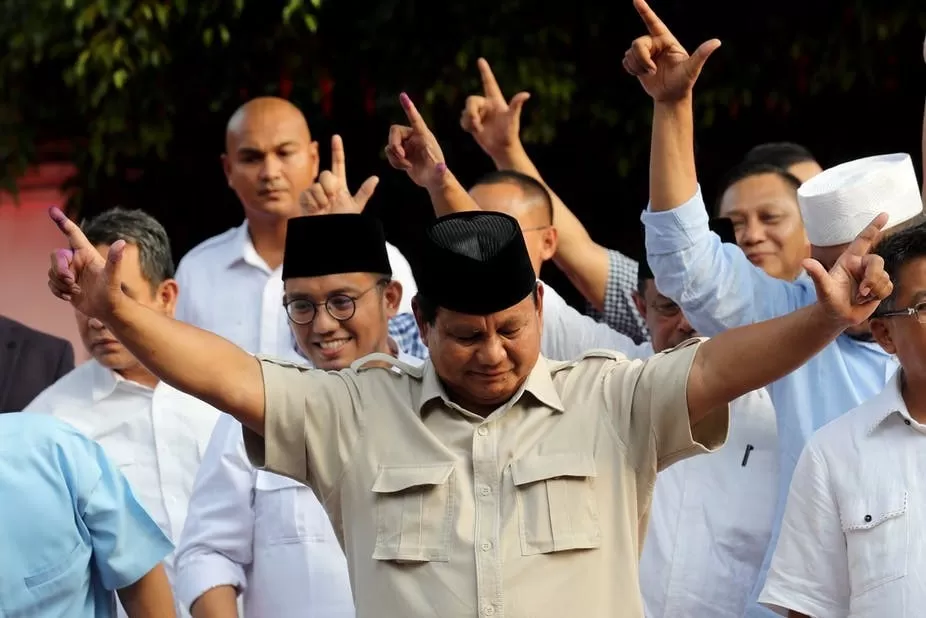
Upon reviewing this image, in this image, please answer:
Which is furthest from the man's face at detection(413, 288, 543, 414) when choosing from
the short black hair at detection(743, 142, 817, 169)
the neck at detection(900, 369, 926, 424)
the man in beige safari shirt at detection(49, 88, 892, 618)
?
the short black hair at detection(743, 142, 817, 169)

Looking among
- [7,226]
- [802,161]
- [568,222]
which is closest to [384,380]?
[568,222]

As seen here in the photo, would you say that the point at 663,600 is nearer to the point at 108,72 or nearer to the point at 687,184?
the point at 687,184

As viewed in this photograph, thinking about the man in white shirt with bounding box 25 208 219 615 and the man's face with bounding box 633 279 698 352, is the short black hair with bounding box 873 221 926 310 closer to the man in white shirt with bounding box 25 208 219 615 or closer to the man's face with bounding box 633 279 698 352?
the man's face with bounding box 633 279 698 352

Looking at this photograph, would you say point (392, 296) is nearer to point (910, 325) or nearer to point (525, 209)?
point (525, 209)

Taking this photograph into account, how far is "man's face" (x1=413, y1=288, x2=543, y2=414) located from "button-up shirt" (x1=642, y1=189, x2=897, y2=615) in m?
0.71

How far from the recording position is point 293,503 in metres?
4.36

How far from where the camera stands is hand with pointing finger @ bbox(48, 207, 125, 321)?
317cm

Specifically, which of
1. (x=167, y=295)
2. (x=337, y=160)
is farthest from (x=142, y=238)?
(x=337, y=160)

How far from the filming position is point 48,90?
726cm

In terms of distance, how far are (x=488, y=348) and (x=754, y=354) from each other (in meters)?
0.52

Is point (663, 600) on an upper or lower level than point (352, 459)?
lower

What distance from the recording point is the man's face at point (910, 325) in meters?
3.74

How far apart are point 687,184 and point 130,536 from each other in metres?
1.46

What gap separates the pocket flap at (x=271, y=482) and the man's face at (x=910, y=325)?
5.05ft
